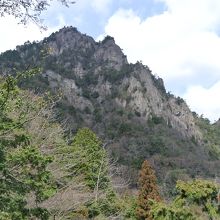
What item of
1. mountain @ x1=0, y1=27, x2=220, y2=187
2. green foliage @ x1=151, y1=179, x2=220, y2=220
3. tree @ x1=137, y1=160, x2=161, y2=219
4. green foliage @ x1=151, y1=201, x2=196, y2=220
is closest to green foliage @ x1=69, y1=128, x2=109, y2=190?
tree @ x1=137, y1=160, x2=161, y2=219

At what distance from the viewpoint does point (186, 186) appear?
46.2 feet

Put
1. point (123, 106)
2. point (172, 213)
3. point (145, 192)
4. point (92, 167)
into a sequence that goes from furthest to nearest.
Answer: point (123, 106)
point (145, 192)
point (92, 167)
point (172, 213)

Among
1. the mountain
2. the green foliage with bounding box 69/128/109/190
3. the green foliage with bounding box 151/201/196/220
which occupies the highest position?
the mountain

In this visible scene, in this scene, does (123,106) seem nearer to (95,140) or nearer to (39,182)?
(95,140)

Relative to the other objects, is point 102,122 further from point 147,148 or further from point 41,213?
point 41,213

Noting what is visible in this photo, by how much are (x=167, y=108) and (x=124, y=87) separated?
52.3 feet

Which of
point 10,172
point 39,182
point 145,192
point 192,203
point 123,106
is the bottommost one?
point 39,182

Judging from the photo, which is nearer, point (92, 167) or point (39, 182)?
point (39, 182)

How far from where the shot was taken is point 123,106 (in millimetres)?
143125

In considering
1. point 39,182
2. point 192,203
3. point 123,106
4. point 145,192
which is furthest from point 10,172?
point 123,106

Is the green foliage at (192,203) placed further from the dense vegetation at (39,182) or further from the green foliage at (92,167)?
the green foliage at (92,167)

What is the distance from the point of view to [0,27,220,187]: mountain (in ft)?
366

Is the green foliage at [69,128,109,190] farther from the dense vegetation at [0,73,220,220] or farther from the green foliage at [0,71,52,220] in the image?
the green foliage at [0,71,52,220]

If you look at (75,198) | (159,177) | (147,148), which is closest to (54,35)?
(147,148)
